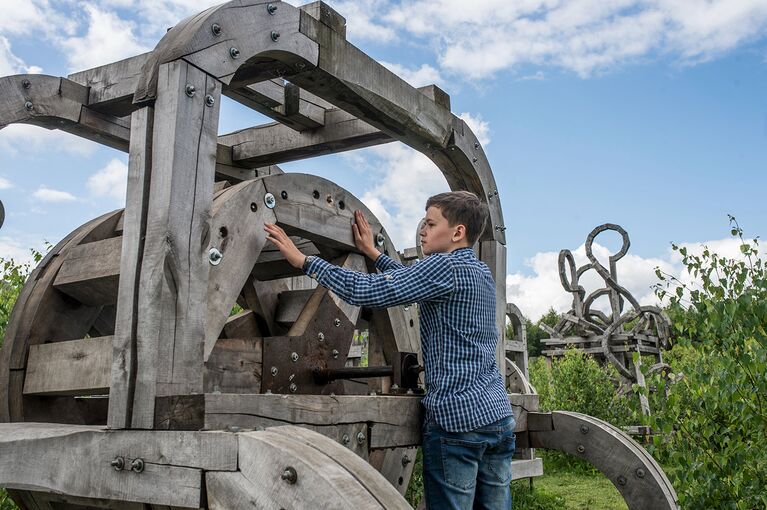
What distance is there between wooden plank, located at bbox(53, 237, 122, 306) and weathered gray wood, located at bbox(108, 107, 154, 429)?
941 mm

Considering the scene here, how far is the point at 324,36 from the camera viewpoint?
9.64 feet

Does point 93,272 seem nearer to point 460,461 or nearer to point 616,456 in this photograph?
point 460,461

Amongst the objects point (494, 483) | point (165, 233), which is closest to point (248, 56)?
point (165, 233)

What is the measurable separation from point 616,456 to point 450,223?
1565mm

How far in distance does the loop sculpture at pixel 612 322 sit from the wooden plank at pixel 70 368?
1064cm

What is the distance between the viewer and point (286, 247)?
2941mm

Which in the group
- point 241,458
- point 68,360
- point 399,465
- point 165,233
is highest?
point 165,233

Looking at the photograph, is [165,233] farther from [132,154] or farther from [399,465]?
[399,465]

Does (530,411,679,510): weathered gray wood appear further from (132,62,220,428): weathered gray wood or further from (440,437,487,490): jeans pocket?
(132,62,220,428): weathered gray wood

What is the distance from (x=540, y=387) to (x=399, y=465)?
29.7 feet

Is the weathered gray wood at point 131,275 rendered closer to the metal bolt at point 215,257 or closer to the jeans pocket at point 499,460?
the metal bolt at point 215,257

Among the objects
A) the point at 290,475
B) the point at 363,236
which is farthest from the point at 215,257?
the point at 363,236

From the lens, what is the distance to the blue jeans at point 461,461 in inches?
112

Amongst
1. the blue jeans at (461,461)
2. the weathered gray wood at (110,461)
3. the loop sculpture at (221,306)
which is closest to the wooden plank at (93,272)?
the loop sculpture at (221,306)
